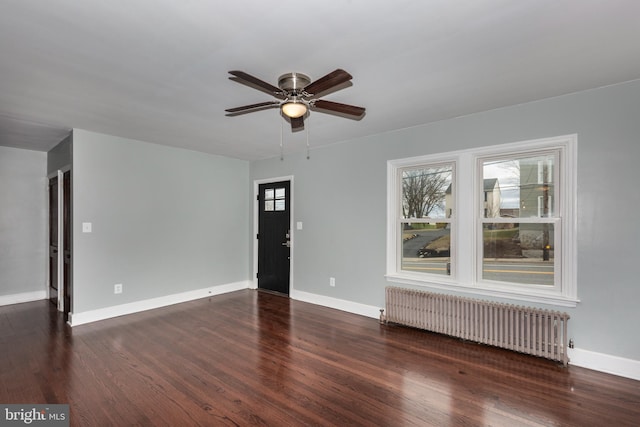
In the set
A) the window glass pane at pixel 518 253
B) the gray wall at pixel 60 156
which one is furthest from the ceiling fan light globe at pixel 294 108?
the gray wall at pixel 60 156

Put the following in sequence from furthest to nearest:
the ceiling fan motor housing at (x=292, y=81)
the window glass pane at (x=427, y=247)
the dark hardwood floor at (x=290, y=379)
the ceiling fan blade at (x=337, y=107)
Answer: the window glass pane at (x=427, y=247) < the ceiling fan blade at (x=337, y=107) < the ceiling fan motor housing at (x=292, y=81) < the dark hardwood floor at (x=290, y=379)

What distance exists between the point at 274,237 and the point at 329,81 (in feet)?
13.0

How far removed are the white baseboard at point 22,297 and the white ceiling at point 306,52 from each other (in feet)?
10.0

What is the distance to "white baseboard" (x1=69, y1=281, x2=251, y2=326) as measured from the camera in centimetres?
396

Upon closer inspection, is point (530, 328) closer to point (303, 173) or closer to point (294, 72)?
point (294, 72)

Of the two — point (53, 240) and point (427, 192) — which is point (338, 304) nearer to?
point (427, 192)

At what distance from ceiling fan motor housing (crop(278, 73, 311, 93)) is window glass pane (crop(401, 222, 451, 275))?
2.42m

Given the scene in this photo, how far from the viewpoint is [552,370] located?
9.11 feet

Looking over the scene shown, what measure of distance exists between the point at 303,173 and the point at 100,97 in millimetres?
2907

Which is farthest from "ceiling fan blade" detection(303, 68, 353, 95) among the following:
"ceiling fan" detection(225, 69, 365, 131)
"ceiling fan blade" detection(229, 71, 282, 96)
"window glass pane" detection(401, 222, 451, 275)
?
"window glass pane" detection(401, 222, 451, 275)

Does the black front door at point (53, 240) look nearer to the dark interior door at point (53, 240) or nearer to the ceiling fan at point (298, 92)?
the dark interior door at point (53, 240)

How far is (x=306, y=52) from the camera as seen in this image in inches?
82.1

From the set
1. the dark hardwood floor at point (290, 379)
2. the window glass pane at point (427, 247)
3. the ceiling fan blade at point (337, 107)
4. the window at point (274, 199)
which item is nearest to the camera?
the dark hardwood floor at point (290, 379)

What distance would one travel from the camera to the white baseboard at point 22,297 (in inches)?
188
